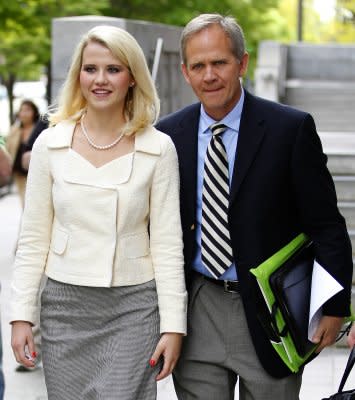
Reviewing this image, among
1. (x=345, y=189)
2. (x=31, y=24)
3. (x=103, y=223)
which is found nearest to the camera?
(x=103, y=223)

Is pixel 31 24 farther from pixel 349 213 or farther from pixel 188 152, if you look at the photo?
pixel 188 152

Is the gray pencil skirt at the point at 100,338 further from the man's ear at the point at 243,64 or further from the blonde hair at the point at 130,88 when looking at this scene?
the man's ear at the point at 243,64

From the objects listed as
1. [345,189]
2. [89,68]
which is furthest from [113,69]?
[345,189]

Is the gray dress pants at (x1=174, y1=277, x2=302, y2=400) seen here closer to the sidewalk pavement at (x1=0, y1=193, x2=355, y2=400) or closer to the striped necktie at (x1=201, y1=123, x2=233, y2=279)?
the striped necktie at (x1=201, y1=123, x2=233, y2=279)

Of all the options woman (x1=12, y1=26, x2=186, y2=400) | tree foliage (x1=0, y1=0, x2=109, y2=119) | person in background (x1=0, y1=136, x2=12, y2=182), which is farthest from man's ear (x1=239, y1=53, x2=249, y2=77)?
tree foliage (x1=0, y1=0, x2=109, y2=119)

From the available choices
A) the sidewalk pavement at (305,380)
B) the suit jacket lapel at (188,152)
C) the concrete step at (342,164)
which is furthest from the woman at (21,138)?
the suit jacket lapel at (188,152)

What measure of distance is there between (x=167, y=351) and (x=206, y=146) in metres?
0.80

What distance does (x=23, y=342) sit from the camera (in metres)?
4.00

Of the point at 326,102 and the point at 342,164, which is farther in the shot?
the point at 326,102

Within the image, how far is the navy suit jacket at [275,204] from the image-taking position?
4.03 metres

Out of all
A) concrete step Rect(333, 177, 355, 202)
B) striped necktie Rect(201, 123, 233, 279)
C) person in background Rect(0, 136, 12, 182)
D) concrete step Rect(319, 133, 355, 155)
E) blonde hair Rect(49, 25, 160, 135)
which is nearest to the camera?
blonde hair Rect(49, 25, 160, 135)

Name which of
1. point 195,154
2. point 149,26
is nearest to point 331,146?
point 149,26

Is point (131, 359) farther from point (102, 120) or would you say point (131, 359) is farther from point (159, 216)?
point (102, 120)

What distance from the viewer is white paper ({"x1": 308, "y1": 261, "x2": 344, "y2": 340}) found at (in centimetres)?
399
